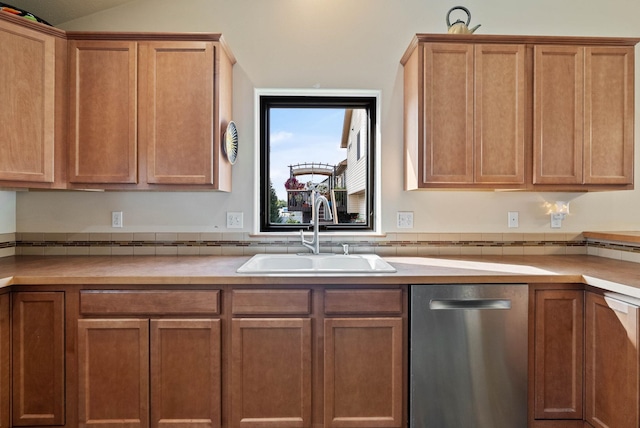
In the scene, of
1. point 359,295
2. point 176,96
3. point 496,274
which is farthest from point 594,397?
point 176,96

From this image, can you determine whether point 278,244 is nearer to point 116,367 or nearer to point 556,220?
point 116,367

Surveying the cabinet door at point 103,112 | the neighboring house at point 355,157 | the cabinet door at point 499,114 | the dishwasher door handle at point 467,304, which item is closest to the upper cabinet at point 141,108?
the cabinet door at point 103,112

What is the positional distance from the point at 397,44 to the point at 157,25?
5.35 ft

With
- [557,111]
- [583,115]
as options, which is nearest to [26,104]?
[557,111]

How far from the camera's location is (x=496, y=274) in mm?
1753

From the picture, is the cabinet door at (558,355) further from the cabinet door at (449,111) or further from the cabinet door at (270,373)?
the cabinet door at (270,373)

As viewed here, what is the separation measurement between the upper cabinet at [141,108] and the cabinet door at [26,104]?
11cm

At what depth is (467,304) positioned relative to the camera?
1.73 metres

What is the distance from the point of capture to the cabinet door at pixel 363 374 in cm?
173

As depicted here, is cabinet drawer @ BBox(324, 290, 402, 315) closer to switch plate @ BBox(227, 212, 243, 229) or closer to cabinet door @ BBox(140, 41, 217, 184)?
switch plate @ BBox(227, 212, 243, 229)

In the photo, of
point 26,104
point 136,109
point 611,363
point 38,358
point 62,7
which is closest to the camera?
point 611,363

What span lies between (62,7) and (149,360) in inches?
88.0

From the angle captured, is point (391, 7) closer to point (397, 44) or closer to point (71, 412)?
point (397, 44)

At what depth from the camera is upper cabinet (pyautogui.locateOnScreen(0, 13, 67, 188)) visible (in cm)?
184
